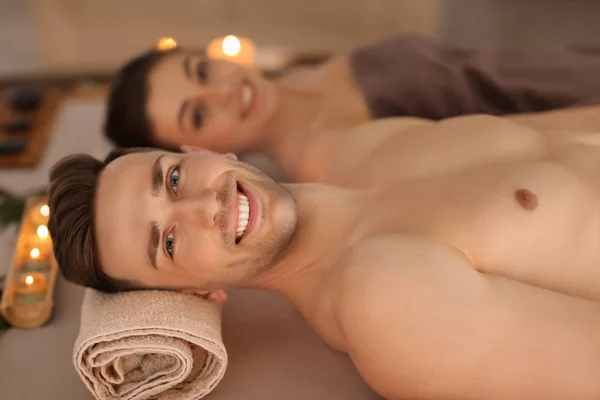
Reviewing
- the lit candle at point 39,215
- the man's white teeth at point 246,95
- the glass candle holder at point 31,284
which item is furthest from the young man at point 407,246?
the man's white teeth at point 246,95

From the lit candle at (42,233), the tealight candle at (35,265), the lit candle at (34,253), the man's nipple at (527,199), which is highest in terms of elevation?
the man's nipple at (527,199)

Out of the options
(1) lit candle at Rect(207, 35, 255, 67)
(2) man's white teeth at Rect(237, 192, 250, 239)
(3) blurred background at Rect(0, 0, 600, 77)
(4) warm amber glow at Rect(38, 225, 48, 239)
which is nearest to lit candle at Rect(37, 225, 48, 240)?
(4) warm amber glow at Rect(38, 225, 48, 239)

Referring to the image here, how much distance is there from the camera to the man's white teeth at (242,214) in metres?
1.36

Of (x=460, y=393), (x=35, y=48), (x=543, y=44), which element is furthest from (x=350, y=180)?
(x=35, y=48)

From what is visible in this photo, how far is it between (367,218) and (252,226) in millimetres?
263

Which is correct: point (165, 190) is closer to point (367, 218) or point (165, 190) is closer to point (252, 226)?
point (252, 226)

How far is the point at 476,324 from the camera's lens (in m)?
1.17

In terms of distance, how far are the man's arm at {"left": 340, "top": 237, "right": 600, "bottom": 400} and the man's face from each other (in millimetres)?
218

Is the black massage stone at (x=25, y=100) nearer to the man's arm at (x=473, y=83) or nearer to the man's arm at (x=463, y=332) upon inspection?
the man's arm at (x=473, y=83)

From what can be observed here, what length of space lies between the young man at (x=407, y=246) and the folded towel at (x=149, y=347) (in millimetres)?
59

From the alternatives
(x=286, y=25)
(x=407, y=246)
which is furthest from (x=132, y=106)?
(x=286, y=25)

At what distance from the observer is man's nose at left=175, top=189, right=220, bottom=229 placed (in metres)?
1.33

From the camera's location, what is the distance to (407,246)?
50.5 inches

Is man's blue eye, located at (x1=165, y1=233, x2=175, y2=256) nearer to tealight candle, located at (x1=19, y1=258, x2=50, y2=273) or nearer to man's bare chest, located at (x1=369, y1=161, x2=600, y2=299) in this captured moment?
man's bare chest, located at (x1=369, y1=161, x2=600, y2=299)
